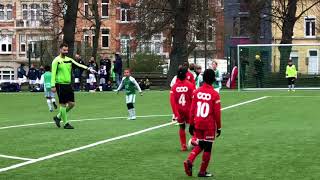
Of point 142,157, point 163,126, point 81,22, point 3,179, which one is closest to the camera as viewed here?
point 3,179

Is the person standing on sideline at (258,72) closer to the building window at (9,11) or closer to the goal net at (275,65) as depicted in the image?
the goal net at (275,65)

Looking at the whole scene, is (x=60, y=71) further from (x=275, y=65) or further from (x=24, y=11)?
(x=24, y=11)

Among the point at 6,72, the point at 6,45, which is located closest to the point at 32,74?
the point at 6,72

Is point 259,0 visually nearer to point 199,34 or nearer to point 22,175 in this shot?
point 199,34

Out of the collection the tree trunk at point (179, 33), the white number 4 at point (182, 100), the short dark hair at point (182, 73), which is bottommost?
the white number 4 at point (182, 100)

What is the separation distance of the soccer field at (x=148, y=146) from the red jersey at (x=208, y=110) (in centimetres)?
83

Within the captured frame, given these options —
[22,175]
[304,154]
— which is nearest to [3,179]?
[22,175]

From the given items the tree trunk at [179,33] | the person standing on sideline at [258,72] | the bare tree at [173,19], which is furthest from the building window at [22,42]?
the person standing on sideline at [258,72]

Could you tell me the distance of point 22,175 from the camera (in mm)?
10305

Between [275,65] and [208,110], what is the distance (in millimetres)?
30673

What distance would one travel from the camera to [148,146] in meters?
13.6

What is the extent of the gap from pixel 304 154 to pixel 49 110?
1450cm

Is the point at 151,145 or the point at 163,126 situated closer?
the point at 151,145

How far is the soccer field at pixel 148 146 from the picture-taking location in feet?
34.4
